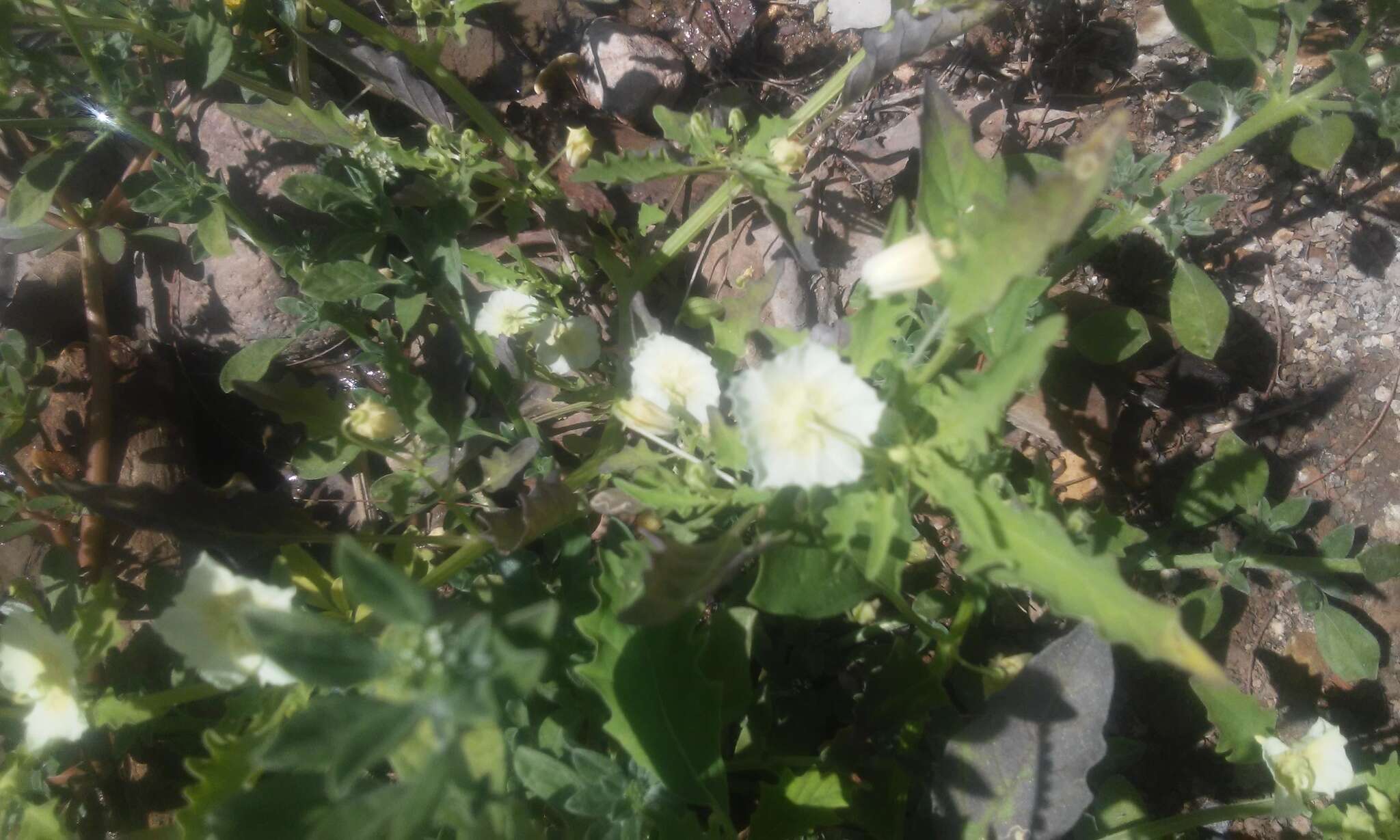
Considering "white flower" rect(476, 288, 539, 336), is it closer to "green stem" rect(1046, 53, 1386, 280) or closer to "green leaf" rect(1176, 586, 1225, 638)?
"green stem" rect(1046, 53, 1386, 280)

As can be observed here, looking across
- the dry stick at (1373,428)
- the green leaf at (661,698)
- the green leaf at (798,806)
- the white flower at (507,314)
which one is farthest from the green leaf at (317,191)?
the dry stick at (1373,428)

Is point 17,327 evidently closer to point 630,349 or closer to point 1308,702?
point 630,349

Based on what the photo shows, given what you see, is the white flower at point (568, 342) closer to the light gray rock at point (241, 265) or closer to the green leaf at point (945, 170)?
the light gray rock at point (241, 265)

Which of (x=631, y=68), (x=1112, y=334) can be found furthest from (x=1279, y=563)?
(x=631, y=68)

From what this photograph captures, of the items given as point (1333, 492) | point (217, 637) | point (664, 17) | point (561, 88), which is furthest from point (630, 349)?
point (1333, 492)

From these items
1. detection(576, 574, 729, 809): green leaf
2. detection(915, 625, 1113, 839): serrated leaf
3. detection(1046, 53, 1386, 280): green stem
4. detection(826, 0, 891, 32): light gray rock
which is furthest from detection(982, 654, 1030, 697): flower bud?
detection(826, 0, 891, 32): light gray rock

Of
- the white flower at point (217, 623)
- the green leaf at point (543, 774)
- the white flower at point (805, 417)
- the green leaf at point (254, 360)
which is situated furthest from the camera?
the green leaf at point (254, 360)

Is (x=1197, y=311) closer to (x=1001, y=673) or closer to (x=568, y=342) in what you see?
(x=1001, y=673)
